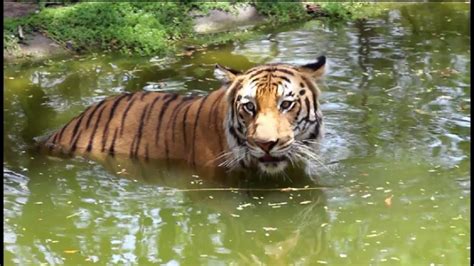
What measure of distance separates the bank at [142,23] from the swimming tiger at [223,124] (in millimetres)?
2613

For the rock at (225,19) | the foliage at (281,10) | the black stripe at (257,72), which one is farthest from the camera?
the foliage at (281,10)

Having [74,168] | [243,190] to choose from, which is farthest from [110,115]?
[243,190]

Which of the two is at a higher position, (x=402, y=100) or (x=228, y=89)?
(x=228, y=89)

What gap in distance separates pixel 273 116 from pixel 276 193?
1.51 ft

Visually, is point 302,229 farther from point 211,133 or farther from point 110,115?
point 110,115

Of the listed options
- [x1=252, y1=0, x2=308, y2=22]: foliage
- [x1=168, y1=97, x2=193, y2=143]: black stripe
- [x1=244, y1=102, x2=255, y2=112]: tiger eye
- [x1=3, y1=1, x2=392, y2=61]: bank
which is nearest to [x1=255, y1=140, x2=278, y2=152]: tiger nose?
[x1=244, y1=102, x2=255, y2=112]: tiger eye

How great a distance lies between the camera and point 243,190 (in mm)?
4527

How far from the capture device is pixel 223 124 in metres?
4.64

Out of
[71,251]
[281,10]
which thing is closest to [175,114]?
[71,251]

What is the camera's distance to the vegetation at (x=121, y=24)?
7.84 m

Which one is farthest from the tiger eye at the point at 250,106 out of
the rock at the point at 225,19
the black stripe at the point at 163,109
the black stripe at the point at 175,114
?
the rock at the point at 225,19

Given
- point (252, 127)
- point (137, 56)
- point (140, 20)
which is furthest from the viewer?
point (140, 20)

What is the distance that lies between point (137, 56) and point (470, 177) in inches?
151

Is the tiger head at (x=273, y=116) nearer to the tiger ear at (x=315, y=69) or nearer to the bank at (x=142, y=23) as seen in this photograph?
the tiger ear at (x=315, y=69)
